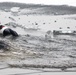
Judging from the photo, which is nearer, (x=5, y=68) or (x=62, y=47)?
(x=5, y=68)

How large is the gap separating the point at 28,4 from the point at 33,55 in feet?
81.8

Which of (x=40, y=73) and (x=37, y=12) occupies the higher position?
(x=37, y=12)

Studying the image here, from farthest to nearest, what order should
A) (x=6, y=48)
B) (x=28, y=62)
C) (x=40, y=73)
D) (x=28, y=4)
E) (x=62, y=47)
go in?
1. (x=28, y=4)
2. (x=62, y=47)
3. (x=6, y=48)
4. (x=28, y=62)
5. (x=40, y=73)

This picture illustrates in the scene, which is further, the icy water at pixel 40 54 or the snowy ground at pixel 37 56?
the icy water at pixel 40 54

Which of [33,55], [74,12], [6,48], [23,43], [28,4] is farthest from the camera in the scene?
[28,4]

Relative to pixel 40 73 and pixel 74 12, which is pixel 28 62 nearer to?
pixel 40 73

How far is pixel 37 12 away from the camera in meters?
31.7

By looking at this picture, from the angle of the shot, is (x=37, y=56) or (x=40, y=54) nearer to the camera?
(x=37, y=56)

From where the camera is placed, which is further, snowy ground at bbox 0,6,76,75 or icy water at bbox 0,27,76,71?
icy water at bbox 0,27,76,71

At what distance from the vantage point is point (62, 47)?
38.5 ft

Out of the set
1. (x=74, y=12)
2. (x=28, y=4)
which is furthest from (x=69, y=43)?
(x=28, y=4)

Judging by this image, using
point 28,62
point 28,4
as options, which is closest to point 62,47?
point 28,62

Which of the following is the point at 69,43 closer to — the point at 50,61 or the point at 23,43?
the point at 23,43

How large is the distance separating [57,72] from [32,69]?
814 mm
